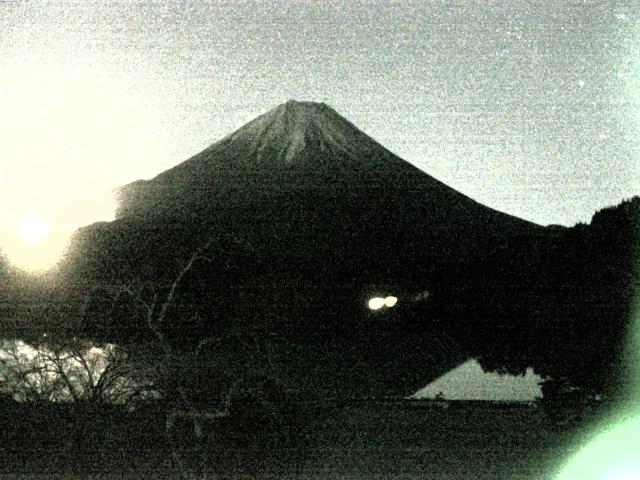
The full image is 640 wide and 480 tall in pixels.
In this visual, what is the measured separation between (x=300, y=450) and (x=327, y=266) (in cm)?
1333

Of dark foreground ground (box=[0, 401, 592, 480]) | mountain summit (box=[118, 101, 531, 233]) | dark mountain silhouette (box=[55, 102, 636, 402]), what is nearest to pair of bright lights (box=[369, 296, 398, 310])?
dark mountain silhouette (box=[55, 102, 636, 402])

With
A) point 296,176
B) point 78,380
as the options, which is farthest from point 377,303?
point 296,176

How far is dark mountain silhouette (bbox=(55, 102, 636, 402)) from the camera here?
995 centimetres

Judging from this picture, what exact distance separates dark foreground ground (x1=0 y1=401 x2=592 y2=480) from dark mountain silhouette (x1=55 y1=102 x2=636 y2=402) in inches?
43.0

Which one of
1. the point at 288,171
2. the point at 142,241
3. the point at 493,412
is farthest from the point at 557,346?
the point at 288,171

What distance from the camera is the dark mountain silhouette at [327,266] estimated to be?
9953mm

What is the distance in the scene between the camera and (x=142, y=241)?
921 inches

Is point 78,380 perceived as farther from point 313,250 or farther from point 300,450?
point 313,250

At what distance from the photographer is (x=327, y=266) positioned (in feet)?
68.8

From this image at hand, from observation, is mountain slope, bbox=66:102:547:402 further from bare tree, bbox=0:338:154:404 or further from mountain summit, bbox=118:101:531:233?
bare tree, bbox=0:338:154:404

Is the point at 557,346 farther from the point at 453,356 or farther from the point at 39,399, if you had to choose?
the point at 39,399

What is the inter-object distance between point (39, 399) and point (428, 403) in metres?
5.51

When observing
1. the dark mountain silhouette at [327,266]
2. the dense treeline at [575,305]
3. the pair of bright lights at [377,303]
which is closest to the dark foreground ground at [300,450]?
the dense treeline at [575,305]

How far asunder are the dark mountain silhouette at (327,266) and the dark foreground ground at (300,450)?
1.09 metres
